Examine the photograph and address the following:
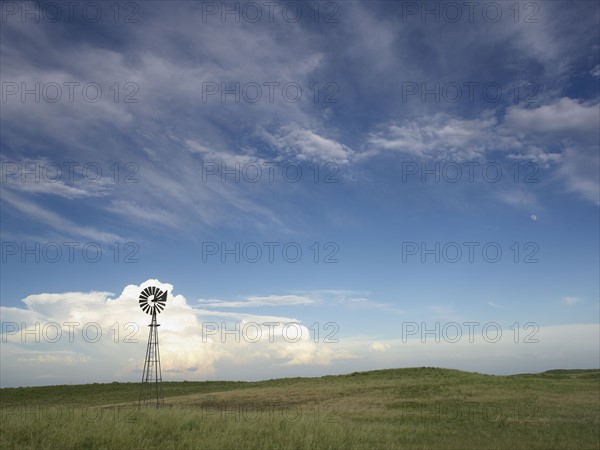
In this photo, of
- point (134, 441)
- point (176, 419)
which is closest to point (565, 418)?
point (176, 419)

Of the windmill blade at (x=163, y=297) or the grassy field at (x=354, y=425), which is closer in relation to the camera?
the grassy field at (x=354, y=425)

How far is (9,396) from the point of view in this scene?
2445 inches

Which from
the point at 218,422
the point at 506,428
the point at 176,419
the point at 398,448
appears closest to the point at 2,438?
the point at 176,419

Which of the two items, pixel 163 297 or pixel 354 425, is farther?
pixel 163 297

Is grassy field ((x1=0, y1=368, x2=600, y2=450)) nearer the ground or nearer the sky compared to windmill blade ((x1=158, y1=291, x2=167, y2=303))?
nearer the ground

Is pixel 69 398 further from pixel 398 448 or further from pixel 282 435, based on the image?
pixel 398 448

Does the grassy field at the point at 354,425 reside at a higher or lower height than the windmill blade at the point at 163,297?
lower

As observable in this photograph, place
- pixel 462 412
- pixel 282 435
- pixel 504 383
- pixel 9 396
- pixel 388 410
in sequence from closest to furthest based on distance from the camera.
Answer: pixel 282 435 → pixel 462 412 → pixel 388 410 → pixel 504 383 → pixel 9 396

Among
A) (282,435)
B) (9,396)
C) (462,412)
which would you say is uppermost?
(282,435)

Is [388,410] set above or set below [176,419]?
below

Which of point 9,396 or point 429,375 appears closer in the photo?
point 429,375

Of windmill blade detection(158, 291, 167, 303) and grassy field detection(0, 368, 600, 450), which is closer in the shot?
grassy field detection(0, 368, 600, 450)

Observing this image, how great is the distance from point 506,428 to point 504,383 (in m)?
26.5

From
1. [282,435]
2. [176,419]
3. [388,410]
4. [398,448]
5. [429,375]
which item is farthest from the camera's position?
[429,375]
